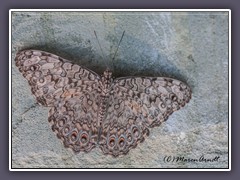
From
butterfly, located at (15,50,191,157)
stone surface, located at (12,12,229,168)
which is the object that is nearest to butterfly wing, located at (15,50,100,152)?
butterfly, located at (15,50,191,157)

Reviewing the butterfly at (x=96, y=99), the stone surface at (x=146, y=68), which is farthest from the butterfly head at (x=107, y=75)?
the stone surface at (x=146, y=68)

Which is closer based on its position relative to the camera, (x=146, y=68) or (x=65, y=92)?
(x=65, y=92)

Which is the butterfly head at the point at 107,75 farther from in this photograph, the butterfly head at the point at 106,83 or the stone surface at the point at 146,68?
the stone surface at the point at 146,68

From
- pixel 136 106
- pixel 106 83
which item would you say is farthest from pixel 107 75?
pixel 136 106

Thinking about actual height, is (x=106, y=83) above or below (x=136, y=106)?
above

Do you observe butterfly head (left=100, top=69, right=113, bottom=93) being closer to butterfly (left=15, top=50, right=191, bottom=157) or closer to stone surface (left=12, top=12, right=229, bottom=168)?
butterfly (left=15, top=50, right=191, bottom=157)

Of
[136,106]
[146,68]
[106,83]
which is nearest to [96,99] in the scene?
[106,83]

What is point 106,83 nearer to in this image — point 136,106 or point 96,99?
point 96,99

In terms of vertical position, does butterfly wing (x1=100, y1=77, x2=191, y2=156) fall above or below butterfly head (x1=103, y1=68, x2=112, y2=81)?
below
